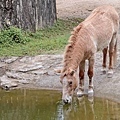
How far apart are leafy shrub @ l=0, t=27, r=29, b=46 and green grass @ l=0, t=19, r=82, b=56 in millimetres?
124

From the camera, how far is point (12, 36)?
457 inches

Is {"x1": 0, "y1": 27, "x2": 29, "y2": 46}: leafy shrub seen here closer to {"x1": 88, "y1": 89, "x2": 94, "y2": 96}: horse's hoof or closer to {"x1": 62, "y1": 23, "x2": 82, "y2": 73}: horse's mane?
{"x1": 88, "y1": 89, "x2": 94, "y2": 96}: horse's hoof

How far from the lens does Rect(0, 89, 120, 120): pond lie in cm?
748

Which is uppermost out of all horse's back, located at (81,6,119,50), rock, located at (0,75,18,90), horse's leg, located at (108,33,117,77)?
horse's back, located at (81,6,119,50)

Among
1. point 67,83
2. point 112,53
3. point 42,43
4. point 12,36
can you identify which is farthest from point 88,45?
point 12,36

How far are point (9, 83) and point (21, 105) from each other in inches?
45.7

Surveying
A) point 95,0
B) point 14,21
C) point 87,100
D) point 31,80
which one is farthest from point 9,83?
point 95,0

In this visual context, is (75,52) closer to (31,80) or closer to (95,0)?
(31,80)

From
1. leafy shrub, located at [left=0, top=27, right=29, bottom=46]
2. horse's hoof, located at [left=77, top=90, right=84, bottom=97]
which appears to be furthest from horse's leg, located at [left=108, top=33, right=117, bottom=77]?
leafy shrub, located at [left=0, top=27, right=29, bottom=46]

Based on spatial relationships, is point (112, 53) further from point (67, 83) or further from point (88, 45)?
point (67, 83)

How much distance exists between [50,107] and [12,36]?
4.01m

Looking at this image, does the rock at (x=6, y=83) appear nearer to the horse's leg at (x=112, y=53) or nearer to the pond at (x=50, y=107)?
the pond at (x=50, y=107)

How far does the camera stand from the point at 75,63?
775 cm

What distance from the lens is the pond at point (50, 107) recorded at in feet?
24.5
